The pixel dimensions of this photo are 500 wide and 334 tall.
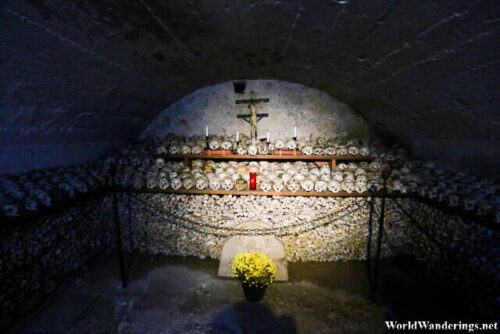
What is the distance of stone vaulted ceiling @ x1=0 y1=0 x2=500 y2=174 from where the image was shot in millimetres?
2201

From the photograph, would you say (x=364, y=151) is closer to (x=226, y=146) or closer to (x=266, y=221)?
(x=266, y=221)

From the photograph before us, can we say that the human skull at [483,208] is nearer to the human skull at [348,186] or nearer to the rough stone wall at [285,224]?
the rough stone wall at [285,224]

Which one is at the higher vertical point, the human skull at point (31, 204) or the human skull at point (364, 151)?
the human skull at point (364, 151)

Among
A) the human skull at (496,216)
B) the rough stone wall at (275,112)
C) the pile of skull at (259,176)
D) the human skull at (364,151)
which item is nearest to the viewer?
the human skull at (496,216)

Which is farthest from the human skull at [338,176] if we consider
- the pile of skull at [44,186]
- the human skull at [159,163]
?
the pile of skull at [44,186]

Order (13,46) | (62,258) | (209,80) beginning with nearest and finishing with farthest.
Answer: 1. (13,46)
2. (62,258)
3. (209,80)

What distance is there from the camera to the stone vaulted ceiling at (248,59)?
2.20 m

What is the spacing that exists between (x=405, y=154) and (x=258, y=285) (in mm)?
3930

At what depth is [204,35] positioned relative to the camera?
10.2ft

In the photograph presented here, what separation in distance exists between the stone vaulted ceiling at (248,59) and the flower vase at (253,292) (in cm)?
348

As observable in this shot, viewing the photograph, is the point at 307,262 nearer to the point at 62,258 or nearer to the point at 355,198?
the point at 355,198

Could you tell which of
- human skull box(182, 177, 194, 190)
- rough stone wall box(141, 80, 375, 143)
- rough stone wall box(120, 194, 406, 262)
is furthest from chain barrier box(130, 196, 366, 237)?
rough stone wall box(141, 80, 375, 143)

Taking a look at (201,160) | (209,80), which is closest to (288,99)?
(209,80)

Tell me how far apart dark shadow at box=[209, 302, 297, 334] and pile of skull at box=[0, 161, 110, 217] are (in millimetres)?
2902
